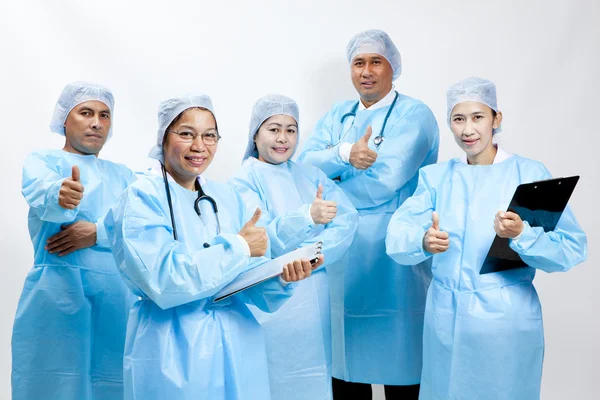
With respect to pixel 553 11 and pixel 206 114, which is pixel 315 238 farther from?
pixel 553 11

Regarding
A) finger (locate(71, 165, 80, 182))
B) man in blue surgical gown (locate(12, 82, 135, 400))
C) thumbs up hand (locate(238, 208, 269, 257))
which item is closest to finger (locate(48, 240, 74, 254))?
man in blue surgical gown (locate(12, 82, 135, 400))

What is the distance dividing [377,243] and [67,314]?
144cm

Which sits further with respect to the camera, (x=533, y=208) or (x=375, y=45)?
(x=375, y=45)

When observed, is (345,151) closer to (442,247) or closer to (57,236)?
(442,247)

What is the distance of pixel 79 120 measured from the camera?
3277mm

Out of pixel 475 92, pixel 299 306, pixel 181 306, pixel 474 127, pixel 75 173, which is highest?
pixel 475 92

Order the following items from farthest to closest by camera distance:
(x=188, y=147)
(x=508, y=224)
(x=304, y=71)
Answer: (x=304, y=71)
(x=508, y=224)
(x=188, y=147)

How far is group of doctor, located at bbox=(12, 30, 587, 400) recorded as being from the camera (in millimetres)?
2279

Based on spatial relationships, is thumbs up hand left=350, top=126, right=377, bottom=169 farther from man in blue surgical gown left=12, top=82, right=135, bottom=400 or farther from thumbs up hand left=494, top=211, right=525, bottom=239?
man in blue surgical gown left=12, top=82, right=135, bottom=400

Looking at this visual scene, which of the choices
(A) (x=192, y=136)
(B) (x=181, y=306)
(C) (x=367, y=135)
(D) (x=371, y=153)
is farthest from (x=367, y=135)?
(B) (x=181, y=306)

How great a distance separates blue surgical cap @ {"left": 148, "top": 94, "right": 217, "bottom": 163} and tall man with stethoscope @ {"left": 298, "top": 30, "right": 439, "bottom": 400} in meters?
1.04

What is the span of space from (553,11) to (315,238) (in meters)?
2.23

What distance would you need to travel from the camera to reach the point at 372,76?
362 cm

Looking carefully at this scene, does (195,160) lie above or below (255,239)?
above
